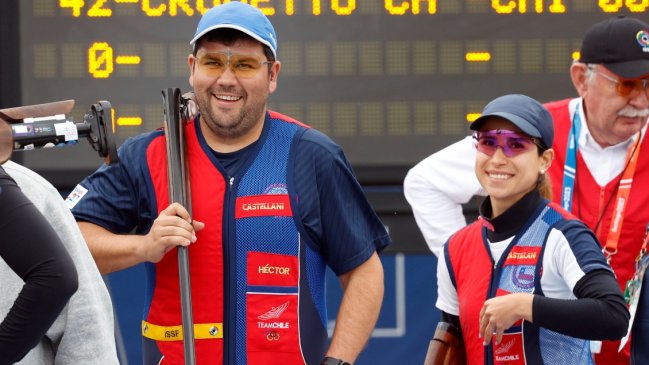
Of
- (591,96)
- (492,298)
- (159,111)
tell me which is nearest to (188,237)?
(492,298)

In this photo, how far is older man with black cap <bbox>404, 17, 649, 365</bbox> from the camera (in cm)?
440

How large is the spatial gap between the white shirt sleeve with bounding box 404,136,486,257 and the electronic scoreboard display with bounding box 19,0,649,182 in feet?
2.99

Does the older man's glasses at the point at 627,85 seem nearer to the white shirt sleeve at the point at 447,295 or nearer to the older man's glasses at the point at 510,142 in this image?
the older man's glasses at the point at 510,142

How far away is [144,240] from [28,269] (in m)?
0.96

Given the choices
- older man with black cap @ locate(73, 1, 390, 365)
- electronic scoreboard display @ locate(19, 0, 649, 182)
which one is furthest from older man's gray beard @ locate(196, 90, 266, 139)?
electronic scoreboard display @ locate(19, 0, 649, 182)

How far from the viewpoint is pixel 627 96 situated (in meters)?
4.48

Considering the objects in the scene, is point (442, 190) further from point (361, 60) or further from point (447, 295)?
point (447, 295)

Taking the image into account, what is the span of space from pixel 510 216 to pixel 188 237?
85 cm

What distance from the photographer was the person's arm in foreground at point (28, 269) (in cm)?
275

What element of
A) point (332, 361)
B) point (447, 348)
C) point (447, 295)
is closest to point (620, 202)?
point (447, 295)

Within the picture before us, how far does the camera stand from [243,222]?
3.79m

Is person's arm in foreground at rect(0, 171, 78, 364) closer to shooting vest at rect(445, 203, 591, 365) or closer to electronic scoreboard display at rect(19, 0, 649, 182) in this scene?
shooting vest at rect(445, 203, 591, 365)

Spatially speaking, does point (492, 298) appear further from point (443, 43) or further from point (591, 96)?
point (443, 43)

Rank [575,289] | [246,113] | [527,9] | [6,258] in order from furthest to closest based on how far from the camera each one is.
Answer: [527,9], [246,113], [575,289], [6,258]
